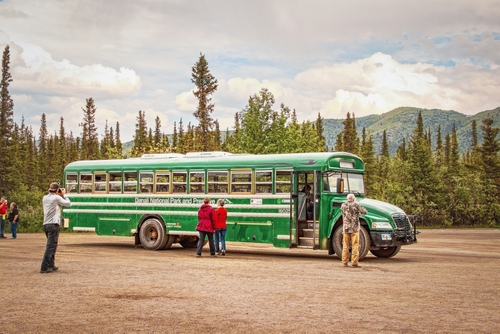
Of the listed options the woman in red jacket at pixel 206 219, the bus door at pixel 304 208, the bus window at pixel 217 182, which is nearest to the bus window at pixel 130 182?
the bus window at pixel 217 182

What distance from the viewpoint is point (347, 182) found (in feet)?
64.1

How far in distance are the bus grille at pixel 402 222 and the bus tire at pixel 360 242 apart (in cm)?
101

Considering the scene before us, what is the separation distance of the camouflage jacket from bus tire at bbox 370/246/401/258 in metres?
2.86

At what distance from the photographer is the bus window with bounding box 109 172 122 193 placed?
929 inches

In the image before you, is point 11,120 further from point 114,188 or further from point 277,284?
point 277,284

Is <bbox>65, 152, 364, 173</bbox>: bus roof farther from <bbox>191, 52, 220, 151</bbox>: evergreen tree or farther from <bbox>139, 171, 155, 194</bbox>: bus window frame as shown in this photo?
<bbox>191, 52, 220, 151</bbox>: evergreen tree

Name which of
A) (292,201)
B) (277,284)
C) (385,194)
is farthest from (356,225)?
(385,194)

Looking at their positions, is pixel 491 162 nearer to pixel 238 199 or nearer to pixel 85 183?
pixel 238 199

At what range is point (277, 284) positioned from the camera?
13.2 meters

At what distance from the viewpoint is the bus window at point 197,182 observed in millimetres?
21562

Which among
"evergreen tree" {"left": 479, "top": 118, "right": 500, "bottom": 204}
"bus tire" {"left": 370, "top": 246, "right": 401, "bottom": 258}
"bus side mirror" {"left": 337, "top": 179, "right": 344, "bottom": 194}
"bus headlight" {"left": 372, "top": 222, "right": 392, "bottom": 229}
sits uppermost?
"evergreen tree" {"left": 479, "top": 118, "right": 500, "bottom": 204}

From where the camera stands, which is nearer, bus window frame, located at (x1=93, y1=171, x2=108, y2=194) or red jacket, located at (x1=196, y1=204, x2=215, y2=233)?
red jacket, located at (x1=196, y1=204, x2=215, y2=233)

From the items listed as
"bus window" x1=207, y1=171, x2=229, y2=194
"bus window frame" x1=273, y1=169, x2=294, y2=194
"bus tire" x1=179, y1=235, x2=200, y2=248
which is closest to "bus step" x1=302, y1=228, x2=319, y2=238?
"bus window frame" x1=273, y1=169, x2=294, y2=194

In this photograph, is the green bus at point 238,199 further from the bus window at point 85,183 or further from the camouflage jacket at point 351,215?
the camouflage jacket at point 351,215
